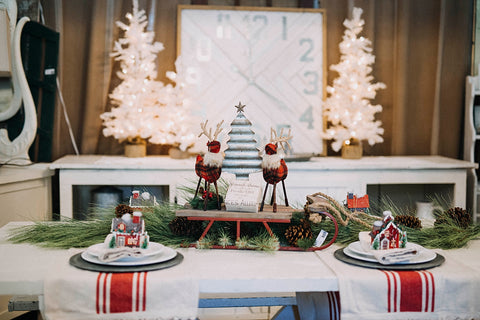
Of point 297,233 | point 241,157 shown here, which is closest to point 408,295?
point 297,233

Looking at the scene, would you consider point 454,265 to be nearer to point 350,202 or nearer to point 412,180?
point 350,202

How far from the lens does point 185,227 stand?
162 centimetres

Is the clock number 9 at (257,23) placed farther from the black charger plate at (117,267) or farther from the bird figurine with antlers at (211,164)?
the black charger plate at (117,267)

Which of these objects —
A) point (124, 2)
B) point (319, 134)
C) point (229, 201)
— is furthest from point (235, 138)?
point (124, 2)

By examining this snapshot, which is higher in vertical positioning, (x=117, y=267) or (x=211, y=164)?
(x=211, y=164)

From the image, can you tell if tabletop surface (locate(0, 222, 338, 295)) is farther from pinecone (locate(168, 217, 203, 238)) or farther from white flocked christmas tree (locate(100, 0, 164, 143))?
white flocked christmas tree (locate(100, 0, 164, 143))

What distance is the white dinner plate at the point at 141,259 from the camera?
133 cm

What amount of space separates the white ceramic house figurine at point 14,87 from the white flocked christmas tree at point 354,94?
1841 millimetres

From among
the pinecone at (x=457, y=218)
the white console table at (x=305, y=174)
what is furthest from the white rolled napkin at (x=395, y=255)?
the white console table at (x=305, y=174)

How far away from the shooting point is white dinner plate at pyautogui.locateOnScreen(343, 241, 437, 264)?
1.40 meters

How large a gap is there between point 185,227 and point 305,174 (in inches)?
61.0

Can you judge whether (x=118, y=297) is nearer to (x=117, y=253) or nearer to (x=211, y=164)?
(x=117, y=253)

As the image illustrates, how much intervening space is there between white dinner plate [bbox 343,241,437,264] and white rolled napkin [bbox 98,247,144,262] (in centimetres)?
58

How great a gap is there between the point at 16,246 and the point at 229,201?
0.66 meters
